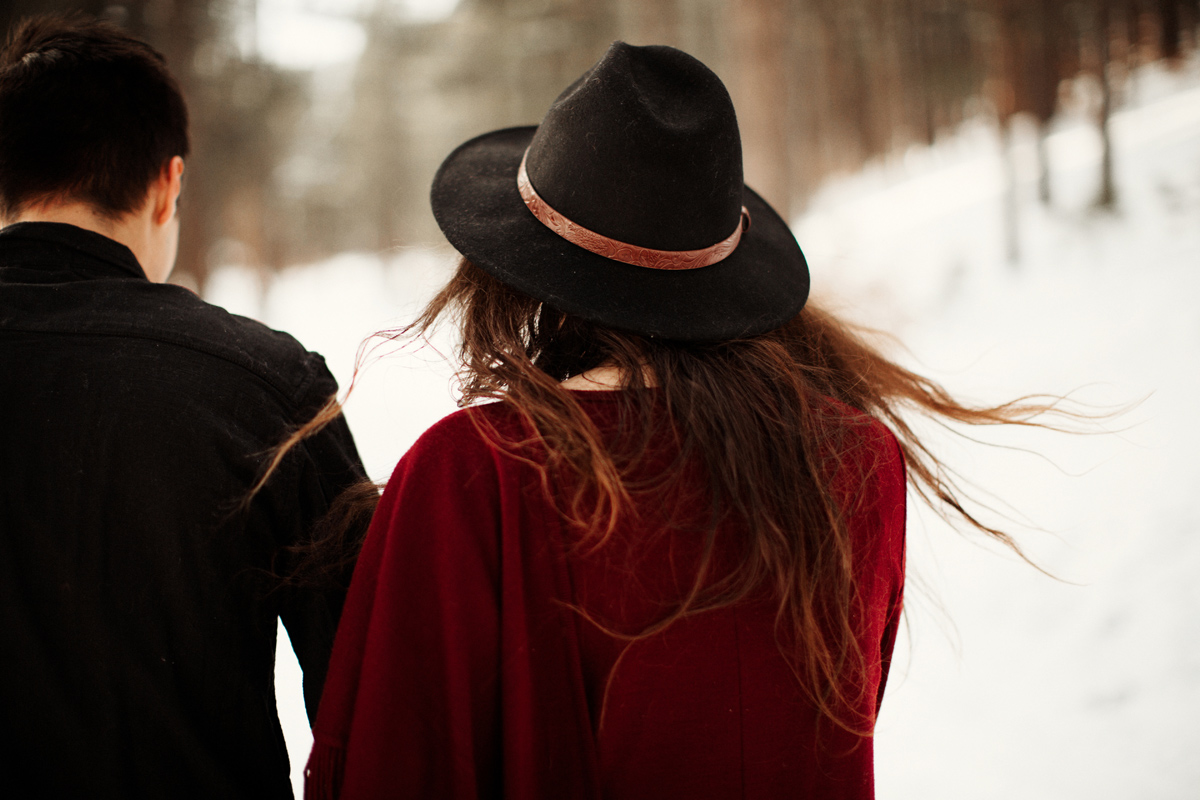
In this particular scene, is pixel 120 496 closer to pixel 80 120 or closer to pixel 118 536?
pixel 118 536

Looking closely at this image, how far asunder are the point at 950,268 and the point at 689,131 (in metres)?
3.42

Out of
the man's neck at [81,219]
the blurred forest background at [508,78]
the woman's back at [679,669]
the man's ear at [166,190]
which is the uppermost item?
the blurred forest background at [508,78]

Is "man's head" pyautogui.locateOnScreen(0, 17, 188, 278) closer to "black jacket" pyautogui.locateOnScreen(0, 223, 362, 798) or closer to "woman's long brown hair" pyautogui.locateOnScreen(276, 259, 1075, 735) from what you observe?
"black jacket" pyautogui.locateOnScreen(0, 223, 362, 798)

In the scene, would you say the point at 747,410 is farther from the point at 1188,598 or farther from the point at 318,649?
the point at 1188,598

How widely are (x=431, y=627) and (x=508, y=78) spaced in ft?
21.1

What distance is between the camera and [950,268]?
3.83 m

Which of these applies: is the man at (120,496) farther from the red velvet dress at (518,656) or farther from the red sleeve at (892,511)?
the red sleeve at (892,511)

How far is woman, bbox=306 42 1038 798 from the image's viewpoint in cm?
84

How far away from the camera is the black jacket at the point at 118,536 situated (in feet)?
3.48

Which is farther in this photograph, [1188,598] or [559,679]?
[1188,598]

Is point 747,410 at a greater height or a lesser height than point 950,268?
lesser

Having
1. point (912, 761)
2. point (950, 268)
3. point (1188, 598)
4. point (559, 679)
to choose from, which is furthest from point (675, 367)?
point (950, 268)

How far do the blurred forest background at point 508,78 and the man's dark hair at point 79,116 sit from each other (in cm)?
51

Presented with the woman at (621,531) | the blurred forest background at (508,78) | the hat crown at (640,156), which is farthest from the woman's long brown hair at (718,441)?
the blurred forest background at (508,78)
